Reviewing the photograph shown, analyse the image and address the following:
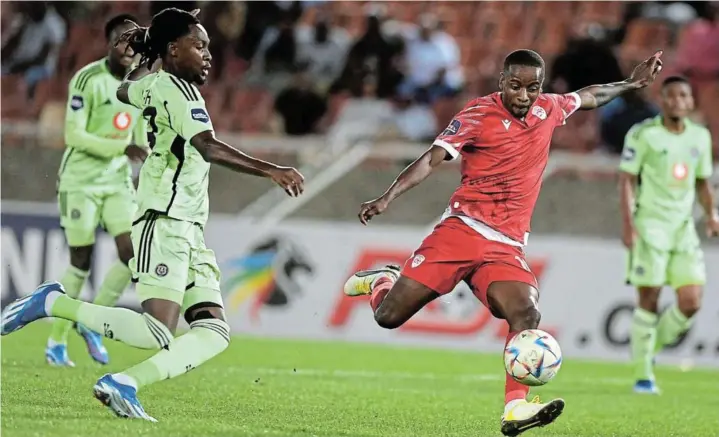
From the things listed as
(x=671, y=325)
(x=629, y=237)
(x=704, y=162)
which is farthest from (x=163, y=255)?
(x=671, y=325)

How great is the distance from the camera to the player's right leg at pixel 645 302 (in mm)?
11141

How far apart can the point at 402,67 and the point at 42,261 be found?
539cm

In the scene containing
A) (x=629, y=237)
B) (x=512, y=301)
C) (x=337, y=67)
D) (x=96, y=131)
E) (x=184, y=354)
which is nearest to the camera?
(x=184, y=354)

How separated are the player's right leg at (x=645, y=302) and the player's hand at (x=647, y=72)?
10.4 feet

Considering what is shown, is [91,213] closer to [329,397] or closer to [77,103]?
[77,103]

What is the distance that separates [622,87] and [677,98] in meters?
2.93

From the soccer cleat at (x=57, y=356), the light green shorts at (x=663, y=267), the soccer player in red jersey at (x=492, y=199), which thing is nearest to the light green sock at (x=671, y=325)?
the light green shorts at (x=663, y=267)

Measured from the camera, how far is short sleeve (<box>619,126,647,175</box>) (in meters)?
11.3

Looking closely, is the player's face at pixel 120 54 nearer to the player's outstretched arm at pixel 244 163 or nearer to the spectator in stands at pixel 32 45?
the player's outstretched arm at pixel 244 163

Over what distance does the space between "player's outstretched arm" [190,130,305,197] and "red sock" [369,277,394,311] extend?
6.37ft

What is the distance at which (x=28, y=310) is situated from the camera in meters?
7.27

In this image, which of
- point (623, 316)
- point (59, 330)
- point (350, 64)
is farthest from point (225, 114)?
point (59, 330)

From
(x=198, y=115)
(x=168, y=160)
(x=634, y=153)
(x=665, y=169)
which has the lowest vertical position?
(x=168, y=160)

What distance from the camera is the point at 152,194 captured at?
702 centimetres
